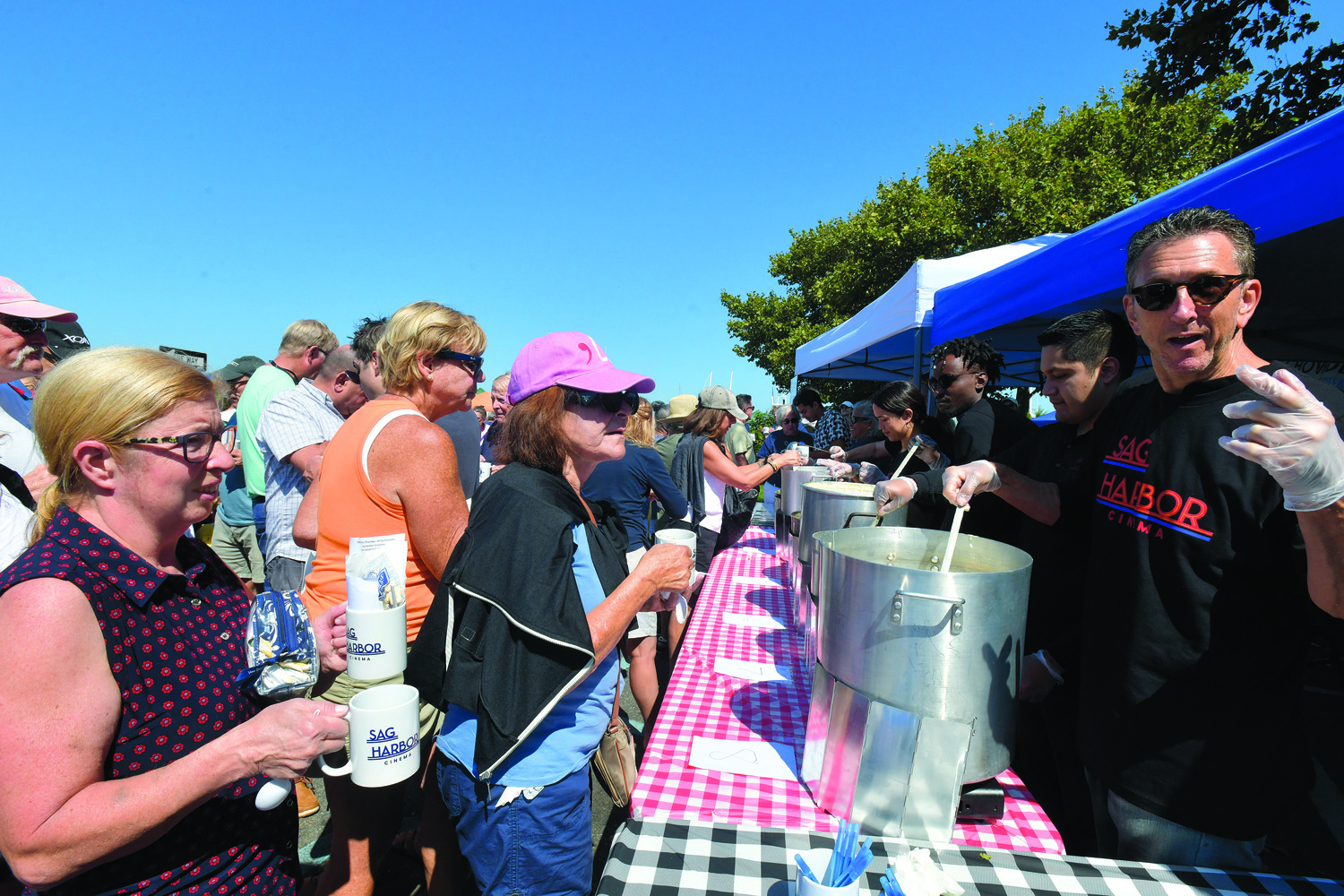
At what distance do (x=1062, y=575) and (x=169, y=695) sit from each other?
229cm

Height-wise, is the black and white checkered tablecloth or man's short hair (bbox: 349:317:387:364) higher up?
man's short hair (bbox: 349:317:387:364)

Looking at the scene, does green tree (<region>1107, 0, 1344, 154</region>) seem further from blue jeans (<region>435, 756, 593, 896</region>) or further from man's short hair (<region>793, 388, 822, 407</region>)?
blue jeans (<region>435, 756, 593, 896</region>)

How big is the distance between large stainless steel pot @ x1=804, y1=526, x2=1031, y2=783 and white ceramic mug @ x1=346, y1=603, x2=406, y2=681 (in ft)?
3.13

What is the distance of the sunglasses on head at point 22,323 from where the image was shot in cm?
189

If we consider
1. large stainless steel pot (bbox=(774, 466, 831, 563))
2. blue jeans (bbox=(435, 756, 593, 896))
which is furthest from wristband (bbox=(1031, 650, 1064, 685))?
blue jeans (bbox=(435, 756, 593, 896))

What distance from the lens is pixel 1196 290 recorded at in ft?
4.05

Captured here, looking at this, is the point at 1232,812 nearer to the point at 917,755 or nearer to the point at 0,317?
the point at 917,755

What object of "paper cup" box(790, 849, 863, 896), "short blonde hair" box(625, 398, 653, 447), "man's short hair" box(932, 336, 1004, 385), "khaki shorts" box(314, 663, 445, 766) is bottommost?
"khaki shorts" box(314, 663, 445, 766)

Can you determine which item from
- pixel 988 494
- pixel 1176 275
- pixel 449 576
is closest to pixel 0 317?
pixel 449 576

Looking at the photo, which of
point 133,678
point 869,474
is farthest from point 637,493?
point 133,678

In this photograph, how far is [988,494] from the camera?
98.6 inches

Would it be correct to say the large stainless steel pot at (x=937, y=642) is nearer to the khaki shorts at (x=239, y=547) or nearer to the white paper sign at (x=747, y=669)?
the white paper sign at (x=747, y=669)

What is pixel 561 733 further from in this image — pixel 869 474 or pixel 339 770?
pixel 869 474

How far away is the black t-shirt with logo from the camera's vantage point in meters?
1.15
